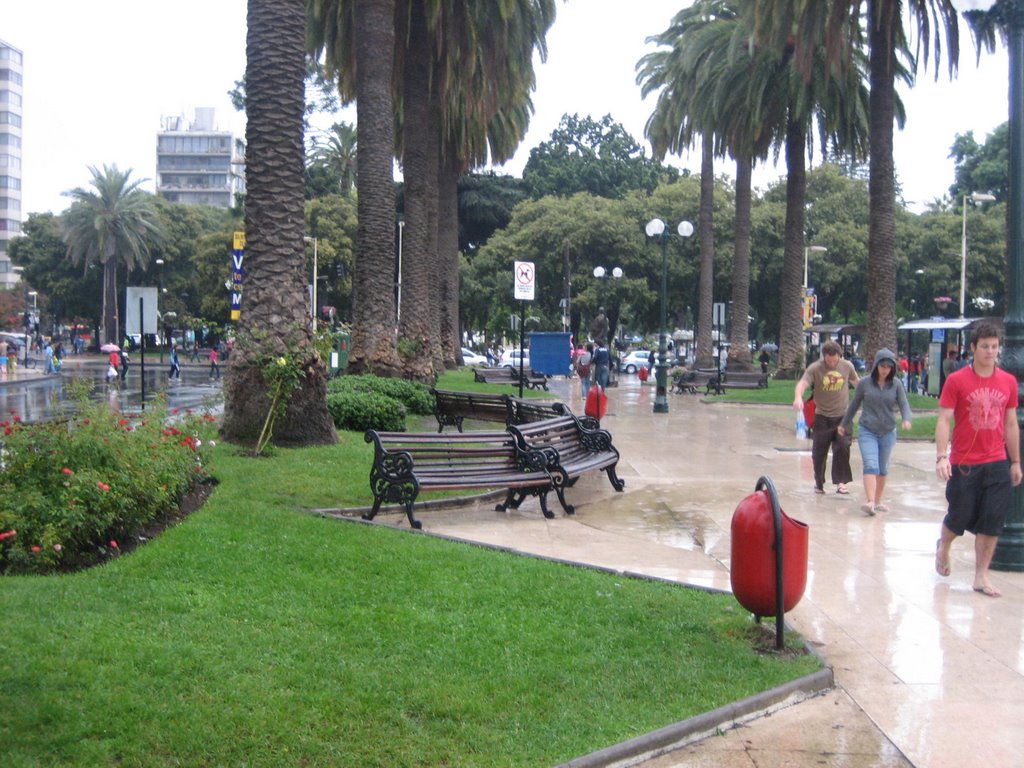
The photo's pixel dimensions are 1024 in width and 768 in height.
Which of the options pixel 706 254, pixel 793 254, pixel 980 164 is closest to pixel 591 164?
pixel 980 164

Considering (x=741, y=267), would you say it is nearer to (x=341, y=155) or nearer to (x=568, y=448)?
(x=568, y=448)

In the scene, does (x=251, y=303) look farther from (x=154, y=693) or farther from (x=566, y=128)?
(x=566, y=128)

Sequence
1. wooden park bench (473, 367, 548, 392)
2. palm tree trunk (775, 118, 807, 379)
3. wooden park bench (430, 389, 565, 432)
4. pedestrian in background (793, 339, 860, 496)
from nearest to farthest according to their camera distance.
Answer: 1. pedestrian in background (793, 339, 860, 496)
2. wooden park bench (430, 389, 565, 432)
3. wooden park bench (473, 367, 548, 392)
4. palm tree trunk (775, 118, 807, 379)

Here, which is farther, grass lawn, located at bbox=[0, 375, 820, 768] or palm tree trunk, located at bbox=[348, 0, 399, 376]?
palm tree trunk, located at bbox=[348, 0, 399, 376]

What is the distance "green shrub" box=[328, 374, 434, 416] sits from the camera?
17.5 m

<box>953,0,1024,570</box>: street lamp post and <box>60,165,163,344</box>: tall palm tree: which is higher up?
<box>60,165,163,344</box>: tall palm tree

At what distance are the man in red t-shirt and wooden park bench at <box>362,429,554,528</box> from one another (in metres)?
4.05

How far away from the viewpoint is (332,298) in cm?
6894

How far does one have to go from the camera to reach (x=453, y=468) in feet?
33.7

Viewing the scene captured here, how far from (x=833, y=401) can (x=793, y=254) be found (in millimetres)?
27119

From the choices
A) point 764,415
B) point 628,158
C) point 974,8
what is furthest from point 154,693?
point 628,158

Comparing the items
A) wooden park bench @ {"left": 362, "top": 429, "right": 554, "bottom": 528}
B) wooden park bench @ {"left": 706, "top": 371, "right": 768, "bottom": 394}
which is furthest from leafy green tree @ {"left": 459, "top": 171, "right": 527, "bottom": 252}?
wooden park bench @ {"left": 362, "top": 429, "right": 554, "bottom": 528}

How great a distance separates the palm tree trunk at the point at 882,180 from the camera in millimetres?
26500

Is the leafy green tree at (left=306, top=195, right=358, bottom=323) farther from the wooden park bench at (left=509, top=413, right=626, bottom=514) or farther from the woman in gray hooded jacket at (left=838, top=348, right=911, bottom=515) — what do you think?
the woman in gray hooded jacket at (left=838, top=348, right=911, bottom=515)
